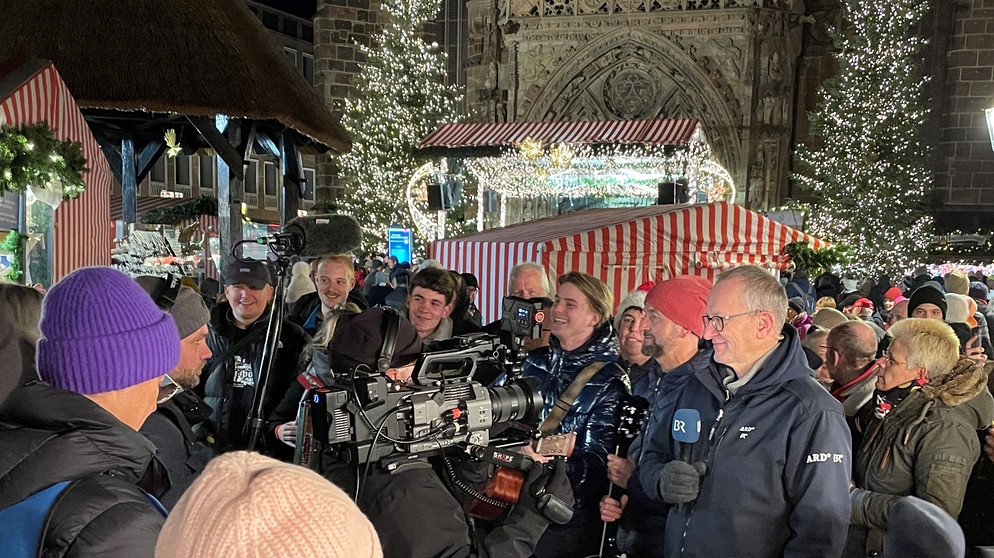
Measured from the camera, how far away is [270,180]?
24.3m

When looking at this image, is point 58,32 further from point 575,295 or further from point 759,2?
point 759,2

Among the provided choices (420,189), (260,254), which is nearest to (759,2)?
(420,189)

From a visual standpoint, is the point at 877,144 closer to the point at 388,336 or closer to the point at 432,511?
the point at 388,336

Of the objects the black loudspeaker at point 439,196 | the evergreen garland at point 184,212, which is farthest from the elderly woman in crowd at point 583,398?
the evergreen garland at point 184,212

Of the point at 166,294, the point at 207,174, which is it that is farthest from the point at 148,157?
the point at 207,174

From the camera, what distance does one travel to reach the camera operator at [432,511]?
2012 mm

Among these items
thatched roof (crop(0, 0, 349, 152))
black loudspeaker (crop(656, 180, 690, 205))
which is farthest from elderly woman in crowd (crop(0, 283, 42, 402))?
black loudspeaker (crop(656, 180, 690, 205))

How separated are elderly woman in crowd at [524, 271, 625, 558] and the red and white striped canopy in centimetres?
859

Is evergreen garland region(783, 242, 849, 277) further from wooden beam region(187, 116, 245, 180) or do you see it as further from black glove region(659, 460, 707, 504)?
black glove region(659, 460, 707, 504)

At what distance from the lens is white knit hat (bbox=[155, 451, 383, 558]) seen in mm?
869

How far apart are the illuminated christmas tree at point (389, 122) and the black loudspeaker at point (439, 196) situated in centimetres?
503

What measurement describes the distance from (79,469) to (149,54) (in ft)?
18.4

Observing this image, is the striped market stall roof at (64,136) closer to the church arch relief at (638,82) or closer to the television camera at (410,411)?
the television camera at (410,411)

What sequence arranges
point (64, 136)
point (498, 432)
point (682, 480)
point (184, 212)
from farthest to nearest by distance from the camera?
point (184, 212)
point (64, 136)
point (498, 432)
point (682, 480)
